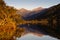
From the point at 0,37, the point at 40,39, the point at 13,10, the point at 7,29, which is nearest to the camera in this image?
the point at 0,37

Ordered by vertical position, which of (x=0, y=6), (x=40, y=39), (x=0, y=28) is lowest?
(x=40, y=39)

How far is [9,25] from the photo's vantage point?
45219mm

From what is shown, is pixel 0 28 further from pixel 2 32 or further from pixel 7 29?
pixel 7 29

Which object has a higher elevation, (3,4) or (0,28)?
(3,4)

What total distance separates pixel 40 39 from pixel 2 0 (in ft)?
39.9

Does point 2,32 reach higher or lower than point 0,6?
lower

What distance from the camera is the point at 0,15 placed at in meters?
41.1

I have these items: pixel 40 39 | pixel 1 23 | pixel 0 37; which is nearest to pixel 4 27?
pixel 1 23

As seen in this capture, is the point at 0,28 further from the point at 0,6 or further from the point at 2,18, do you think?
the point at 0,6

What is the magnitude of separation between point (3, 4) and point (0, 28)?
986 centimetres

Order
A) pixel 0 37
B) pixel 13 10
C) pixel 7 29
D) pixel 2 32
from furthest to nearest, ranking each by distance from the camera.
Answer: pixel 13 10, pixel 7 29, pixel 2 32, pixel 0 37

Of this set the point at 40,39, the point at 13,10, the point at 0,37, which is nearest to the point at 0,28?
the point at 0,37

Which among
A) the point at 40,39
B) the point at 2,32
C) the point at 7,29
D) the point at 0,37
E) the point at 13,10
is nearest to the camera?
the point at 0,37

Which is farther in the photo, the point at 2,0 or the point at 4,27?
the point at 2,0
